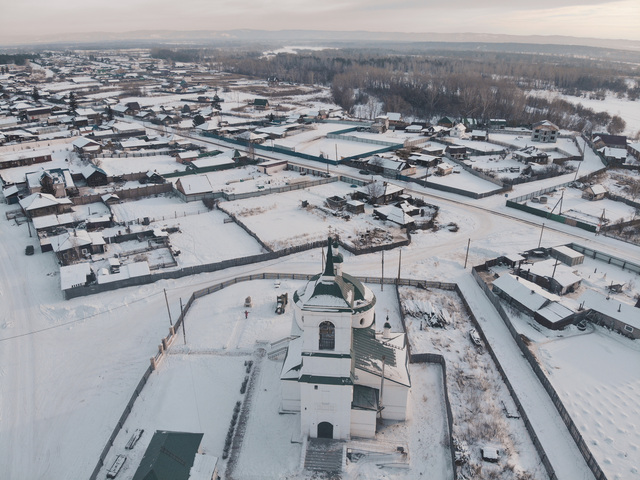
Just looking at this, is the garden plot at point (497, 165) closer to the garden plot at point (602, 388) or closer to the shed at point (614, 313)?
the shed at point (614, 313)

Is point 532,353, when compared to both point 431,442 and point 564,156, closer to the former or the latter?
point 431,442

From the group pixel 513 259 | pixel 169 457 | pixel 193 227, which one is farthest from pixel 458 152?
pixel 169 457

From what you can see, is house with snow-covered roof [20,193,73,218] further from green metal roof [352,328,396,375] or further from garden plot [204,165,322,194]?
green metal roof [352,328,396,375]

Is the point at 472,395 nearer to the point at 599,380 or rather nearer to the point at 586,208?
the point at 599,380

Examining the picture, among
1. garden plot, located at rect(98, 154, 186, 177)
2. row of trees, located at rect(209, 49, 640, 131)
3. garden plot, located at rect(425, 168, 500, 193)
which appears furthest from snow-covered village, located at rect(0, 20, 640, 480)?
row of trees, located at rect(209, 49, 640, 131)

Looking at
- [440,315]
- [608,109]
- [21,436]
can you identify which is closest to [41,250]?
[21,436]
